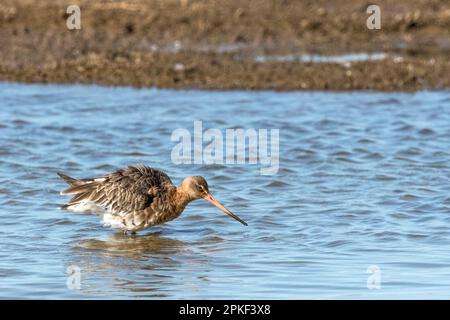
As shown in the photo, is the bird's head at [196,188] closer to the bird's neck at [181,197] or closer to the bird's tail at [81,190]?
the bird's neck at [181,197]

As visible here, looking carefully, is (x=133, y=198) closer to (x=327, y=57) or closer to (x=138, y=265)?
(x=138, y=265)

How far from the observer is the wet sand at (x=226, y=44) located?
16422mm

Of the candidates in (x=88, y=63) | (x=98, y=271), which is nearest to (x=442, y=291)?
(x=98, y=271)

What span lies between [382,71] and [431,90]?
0.89 meters

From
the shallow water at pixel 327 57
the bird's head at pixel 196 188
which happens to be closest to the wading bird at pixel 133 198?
the bird's head at pixel 196 188

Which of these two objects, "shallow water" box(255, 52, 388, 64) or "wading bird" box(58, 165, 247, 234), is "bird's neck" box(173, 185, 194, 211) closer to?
"wading bird" box(58, 165, 247, 234)

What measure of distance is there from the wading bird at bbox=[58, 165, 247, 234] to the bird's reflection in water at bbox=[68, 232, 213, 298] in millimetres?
220

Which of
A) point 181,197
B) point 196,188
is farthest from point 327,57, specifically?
point 181,197

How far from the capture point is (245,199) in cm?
1170

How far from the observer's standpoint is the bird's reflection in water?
8.39 meters

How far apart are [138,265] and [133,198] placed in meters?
1.17

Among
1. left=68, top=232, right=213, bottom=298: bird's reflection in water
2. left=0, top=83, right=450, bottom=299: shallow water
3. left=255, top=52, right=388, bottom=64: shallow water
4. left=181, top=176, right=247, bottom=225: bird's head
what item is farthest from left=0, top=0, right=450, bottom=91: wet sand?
left=68, top=232, right=213, bottom=298: bird's reflection in water

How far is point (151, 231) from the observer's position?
422 inches
